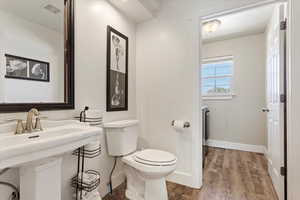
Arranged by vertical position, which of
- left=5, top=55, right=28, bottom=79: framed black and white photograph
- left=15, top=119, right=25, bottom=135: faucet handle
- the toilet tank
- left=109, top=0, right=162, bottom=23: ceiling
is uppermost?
left=109, top=0, right=162, bottom=23: ceiling

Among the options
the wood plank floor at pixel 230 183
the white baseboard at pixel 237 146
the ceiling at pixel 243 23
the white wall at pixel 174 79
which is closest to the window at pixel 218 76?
the ceiling at pixel 243 23

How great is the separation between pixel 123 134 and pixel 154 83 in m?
0.85

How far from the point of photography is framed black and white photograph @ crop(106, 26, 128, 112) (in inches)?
71.7

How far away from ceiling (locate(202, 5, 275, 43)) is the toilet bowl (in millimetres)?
2114

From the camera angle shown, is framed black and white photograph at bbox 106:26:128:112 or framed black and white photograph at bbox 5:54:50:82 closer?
framed black and white photograph at bbox 5:54:50:82

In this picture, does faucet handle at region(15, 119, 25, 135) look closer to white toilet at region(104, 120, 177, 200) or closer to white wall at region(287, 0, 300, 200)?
white toilet at region(104, 120, 177, 200)

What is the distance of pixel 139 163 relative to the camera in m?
1.53

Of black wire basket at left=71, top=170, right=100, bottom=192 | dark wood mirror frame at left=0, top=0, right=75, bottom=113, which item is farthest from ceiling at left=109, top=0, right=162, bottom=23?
black wire basket at left=71, top=170, right=100, bottom=192

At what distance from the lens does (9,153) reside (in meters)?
0.66

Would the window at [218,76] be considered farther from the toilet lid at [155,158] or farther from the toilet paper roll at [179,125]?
the toilet lid at [155,158]

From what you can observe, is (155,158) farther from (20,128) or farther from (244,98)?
(244,98)

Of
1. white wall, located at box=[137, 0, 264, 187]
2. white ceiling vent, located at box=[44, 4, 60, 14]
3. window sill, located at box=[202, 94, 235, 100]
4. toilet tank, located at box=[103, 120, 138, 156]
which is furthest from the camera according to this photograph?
window sill, located at box=[202, 94, 235, 100]

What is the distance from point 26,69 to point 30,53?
0.42 feet

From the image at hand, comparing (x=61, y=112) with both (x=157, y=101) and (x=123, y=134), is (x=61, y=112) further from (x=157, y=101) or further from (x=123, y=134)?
(x=157, y=101)
